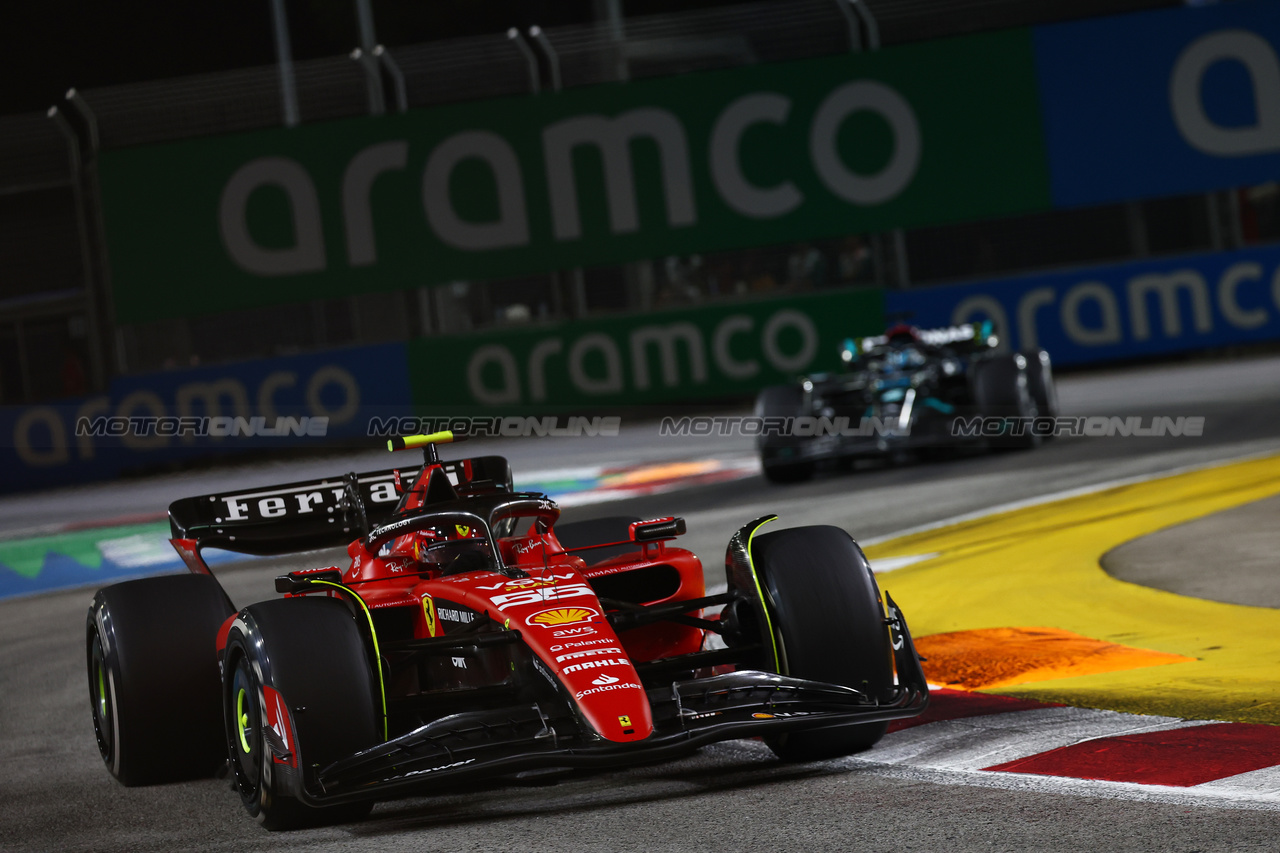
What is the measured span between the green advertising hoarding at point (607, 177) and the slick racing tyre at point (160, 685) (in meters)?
17.5

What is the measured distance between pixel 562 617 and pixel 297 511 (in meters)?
2.52

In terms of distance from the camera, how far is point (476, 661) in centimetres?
556

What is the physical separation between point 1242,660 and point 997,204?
17747mm

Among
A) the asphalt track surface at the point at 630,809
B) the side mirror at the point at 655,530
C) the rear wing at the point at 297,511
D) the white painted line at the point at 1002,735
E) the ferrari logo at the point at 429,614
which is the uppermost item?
the rear wing at the point at 297,511

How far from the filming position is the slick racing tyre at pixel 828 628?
5.27m

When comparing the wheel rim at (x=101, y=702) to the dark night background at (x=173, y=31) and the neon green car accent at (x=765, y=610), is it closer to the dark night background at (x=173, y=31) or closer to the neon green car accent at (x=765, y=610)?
the neon green car accent at (x=765, y=610)

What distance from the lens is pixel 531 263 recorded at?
920 inches

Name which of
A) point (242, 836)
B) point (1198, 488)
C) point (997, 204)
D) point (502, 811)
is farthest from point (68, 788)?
point (997, 204)

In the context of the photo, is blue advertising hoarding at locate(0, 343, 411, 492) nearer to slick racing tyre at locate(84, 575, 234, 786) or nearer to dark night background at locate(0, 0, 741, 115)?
slick racing tyre at locate(84, 575, 234, 786)

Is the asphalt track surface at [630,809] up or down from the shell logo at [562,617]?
down

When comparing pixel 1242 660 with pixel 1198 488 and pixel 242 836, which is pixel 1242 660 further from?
pixel 1198 488

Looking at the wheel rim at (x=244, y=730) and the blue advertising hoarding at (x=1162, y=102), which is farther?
the blue advertising hoarding at (x=1162, y=102)

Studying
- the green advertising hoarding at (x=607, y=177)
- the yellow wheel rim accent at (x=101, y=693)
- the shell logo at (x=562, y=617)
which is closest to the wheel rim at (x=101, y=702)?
the yellow wheel rim accent at (x=101, y=693)
